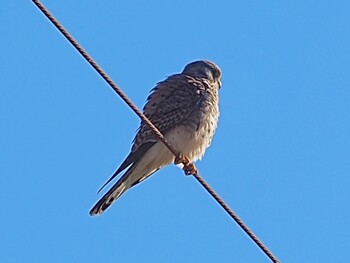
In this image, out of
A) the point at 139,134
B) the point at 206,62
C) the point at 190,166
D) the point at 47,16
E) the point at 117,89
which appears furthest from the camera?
the point at 206,62

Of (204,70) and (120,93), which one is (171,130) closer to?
(204,70)

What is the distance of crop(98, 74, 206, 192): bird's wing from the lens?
836 centimetres

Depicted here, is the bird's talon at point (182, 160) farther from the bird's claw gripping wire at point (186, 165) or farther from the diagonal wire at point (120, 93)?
the diagonal wire at point (120, 93)

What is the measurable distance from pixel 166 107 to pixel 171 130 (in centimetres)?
31

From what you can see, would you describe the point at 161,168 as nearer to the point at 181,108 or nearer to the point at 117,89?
the point at 181,108

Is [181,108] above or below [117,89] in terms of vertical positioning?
above

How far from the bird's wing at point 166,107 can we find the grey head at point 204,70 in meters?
0.23

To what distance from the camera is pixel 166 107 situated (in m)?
8.69

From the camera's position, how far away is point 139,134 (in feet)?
28.0

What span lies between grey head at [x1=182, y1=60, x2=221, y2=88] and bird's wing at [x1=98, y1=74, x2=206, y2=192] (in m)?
0.23

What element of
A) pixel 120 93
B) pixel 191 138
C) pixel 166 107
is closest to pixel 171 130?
pixel 191 138

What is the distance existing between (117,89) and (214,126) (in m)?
3.49

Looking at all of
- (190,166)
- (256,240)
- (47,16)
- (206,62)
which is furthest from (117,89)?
(206,62)

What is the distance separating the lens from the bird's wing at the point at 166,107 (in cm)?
836
